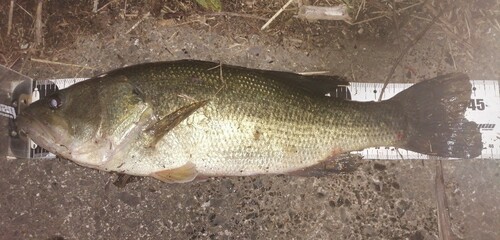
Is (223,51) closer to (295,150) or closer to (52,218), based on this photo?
(295,150)

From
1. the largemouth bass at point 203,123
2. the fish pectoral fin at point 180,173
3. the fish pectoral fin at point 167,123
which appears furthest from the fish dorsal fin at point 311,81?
the fish pectoral fin at point 180,173

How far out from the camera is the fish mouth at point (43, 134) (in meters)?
3.02

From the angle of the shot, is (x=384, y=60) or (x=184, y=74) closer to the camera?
(x=184, y=74)

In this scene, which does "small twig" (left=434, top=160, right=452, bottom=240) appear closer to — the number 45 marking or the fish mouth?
the number 45 marking

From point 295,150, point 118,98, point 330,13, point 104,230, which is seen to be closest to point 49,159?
point 104,230

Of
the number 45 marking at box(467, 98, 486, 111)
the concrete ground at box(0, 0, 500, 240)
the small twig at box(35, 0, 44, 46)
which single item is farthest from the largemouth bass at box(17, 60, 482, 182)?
the small twig at box(35, 0, 44, 46)

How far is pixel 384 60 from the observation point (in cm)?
383

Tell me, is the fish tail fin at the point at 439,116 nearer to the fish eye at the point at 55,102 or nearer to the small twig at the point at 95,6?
the fish eye at the point at 55,102

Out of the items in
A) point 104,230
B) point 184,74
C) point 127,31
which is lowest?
point 104,230

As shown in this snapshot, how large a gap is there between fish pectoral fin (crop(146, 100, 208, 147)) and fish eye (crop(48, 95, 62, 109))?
2.15 feet

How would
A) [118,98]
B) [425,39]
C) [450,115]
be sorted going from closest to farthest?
[118,98], [450,115], [425,39]

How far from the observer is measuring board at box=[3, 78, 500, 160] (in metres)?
3.68

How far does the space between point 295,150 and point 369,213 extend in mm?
968

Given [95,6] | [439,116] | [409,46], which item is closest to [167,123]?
[95,6]
